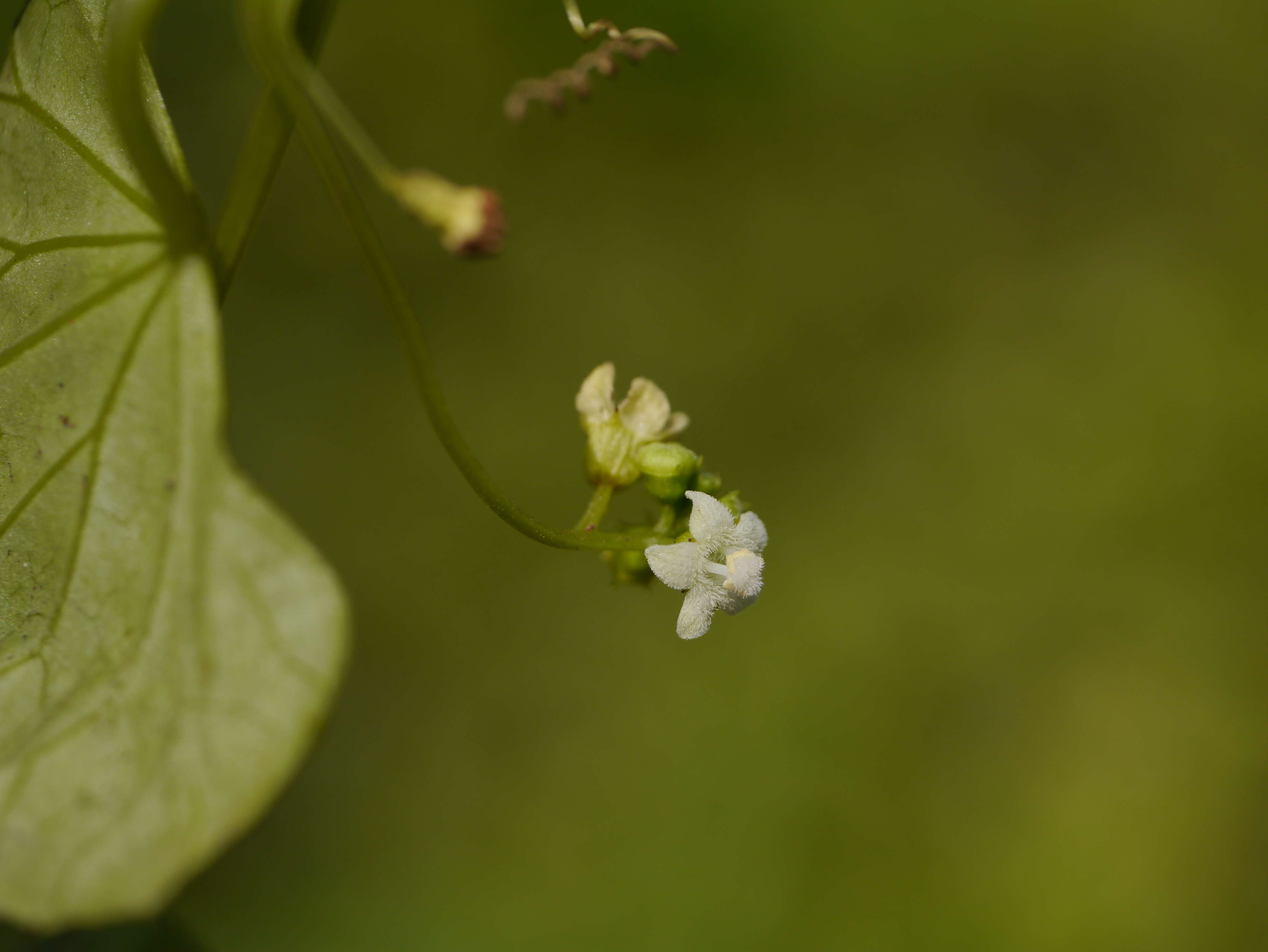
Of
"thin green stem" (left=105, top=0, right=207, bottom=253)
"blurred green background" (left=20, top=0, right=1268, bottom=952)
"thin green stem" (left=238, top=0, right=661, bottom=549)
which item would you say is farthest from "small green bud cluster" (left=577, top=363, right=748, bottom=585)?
"blurred green background" (left=20, top=0, right=1268, bottom=952)

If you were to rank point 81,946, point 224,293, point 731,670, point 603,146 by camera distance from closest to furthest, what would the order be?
point 224,293
point 81,946
point 731,670
point 603,146

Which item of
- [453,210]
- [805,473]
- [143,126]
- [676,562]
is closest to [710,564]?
[676,562]

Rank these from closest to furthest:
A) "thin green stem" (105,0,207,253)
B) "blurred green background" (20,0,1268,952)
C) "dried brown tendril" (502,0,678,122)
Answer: "thin green stem" (105,0,207,253)
"dried brown tendril" (502,0,678,122)
"blurred green background" (20,0,1268,952)

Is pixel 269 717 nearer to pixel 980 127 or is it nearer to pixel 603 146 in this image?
pixel 603 146

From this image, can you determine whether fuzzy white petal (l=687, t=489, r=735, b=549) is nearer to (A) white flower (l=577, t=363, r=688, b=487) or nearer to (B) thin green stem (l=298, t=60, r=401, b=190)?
(A) white flower (l=577, t=363, r=688, b=487)

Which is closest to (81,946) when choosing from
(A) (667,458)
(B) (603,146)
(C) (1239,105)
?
(A) (667,458)

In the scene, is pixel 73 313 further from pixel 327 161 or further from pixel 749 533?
pixel 749 533
